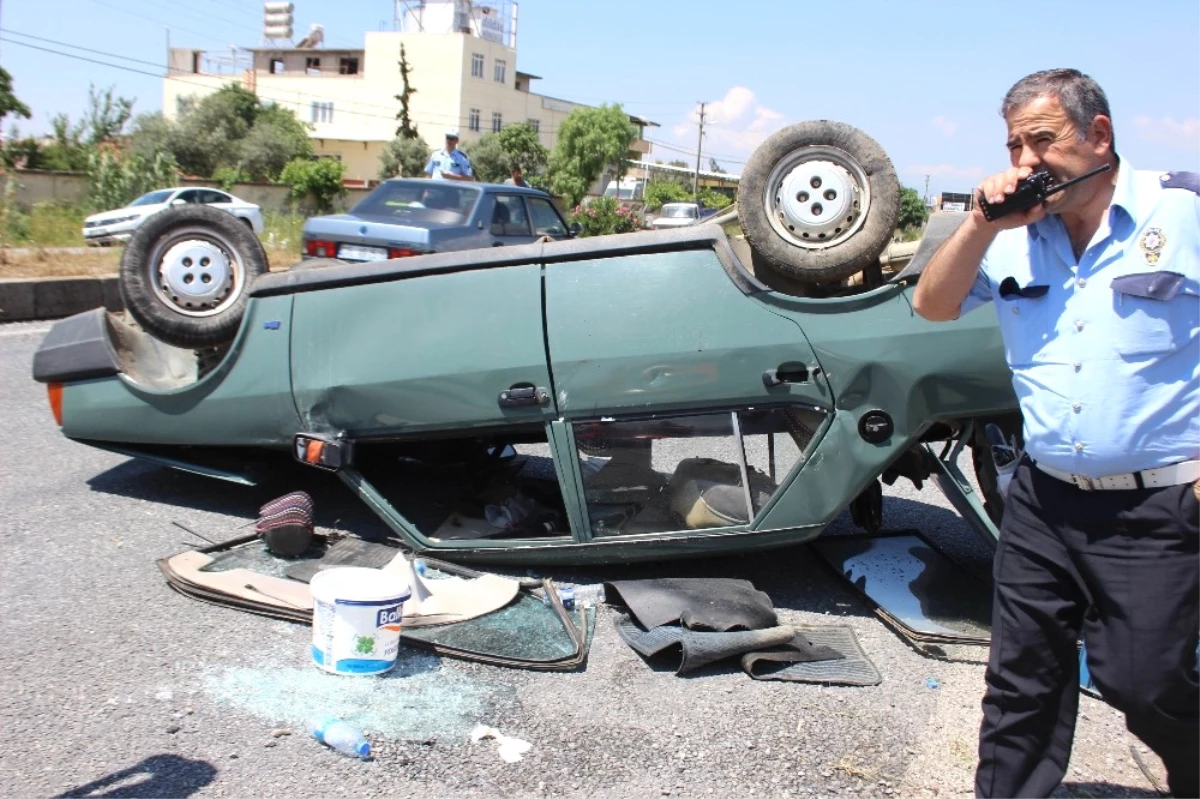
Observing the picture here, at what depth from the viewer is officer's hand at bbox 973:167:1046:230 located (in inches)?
85.0

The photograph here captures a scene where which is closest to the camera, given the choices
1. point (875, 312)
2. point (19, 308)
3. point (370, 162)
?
point (875, 312)

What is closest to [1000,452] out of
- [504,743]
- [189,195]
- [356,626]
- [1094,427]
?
[1094,427]

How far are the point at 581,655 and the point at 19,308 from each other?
867cm

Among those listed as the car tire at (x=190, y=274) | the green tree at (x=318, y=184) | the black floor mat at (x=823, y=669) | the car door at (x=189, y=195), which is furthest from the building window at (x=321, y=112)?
the black floor mat at (x=823, y=669)

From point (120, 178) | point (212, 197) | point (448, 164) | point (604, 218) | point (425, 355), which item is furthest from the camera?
point (604, 218)

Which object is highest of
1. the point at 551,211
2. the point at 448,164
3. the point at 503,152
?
the point at 503,152

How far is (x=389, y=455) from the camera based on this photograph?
5098mm

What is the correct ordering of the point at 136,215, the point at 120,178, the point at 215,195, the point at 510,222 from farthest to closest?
the point at 215,195
the point at 120,178
the point at 136,215
the point at 510,222

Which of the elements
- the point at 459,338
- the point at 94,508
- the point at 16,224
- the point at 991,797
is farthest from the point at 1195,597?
the point at 16,224

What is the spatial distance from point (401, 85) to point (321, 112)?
774 centimetres

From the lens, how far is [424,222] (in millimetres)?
9500

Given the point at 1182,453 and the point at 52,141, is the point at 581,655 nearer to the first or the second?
the point at 1182,453

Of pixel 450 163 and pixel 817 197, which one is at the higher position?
pixel 450 163

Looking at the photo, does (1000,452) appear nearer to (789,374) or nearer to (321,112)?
(789,374)
